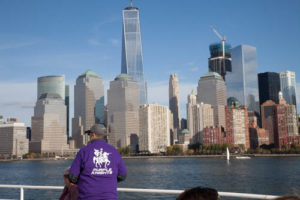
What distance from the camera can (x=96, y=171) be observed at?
6.04 metres

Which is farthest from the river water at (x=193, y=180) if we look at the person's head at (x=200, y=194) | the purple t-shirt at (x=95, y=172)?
the purple t-shirt at (x=95, y=172)

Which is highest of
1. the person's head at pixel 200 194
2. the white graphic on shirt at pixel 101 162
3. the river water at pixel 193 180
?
the white graphic on shirt at pixel 101 162

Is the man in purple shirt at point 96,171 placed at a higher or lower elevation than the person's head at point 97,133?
lower

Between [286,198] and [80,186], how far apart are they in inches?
156

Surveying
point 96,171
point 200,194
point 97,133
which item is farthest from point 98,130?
point 200,194

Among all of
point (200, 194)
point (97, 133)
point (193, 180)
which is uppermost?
point (97, 133)

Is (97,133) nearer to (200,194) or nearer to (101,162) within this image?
(101,162)

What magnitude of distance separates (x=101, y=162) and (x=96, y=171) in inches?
7.0

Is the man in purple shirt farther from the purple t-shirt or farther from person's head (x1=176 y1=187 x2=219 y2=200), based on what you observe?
person's head (x1=176 y1=187 x2=219 y2=200)

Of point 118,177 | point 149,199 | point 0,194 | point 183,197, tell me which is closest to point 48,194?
point 0,194

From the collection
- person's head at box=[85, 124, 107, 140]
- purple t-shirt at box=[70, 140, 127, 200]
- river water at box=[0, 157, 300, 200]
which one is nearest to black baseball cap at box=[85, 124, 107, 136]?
person's head at box=[85, 124, 107, 140]

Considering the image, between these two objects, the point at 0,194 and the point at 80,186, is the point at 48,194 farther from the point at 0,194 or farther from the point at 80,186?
the point at 80,186

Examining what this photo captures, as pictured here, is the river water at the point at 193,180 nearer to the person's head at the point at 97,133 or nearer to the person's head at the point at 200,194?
the person's head at the point at 200,194

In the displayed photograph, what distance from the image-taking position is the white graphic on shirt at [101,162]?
239 inches
